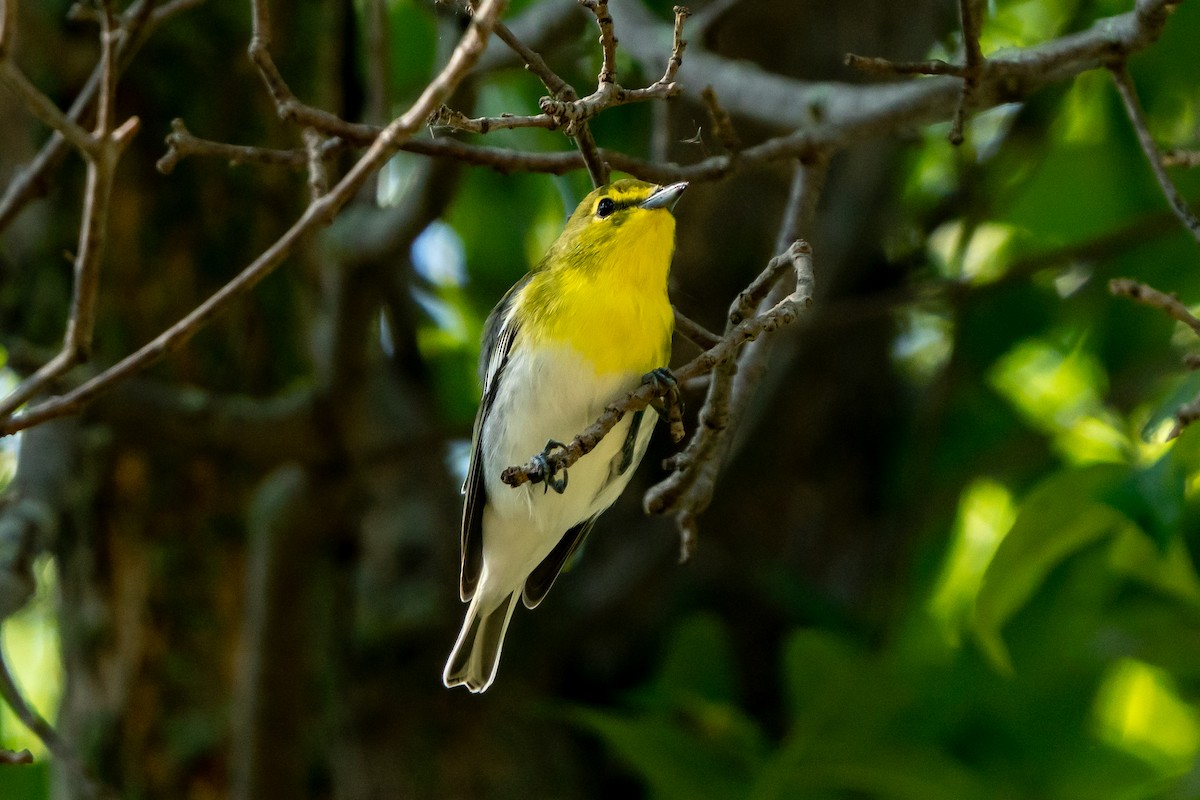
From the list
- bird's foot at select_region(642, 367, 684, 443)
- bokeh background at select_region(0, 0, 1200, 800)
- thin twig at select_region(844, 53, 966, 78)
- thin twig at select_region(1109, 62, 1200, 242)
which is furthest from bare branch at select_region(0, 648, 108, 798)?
thin twig at select_region(1109, 62, 1200, 242)

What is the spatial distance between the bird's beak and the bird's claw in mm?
580

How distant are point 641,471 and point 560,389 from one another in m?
2.04

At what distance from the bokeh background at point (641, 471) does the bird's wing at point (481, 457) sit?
1.21ft

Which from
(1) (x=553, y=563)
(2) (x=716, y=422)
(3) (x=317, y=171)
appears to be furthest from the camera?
(1) (x=553, y=563)

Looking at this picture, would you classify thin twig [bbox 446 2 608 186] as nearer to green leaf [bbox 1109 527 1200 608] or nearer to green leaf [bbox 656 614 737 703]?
green leaf [bbox 1109 527 1200 608]

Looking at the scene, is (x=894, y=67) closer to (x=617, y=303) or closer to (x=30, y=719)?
(x=617, y=303)

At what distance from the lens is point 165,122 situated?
4484 mm

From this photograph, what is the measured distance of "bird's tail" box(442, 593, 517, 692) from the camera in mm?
3266

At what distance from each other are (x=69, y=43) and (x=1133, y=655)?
3841 millimetres

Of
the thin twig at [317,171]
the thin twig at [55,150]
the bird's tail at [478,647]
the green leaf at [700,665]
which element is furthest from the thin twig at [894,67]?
the green leaf at [700,665]

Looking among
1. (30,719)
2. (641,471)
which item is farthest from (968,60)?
(641,471)

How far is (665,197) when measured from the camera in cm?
290

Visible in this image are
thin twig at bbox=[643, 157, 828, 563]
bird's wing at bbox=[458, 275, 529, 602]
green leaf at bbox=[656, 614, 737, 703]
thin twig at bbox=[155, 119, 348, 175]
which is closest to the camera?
thin twig at bbox=[643, 157, 828, 563]

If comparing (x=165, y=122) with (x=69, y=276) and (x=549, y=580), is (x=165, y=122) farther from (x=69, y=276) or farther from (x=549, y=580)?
(x=549, y=580)
